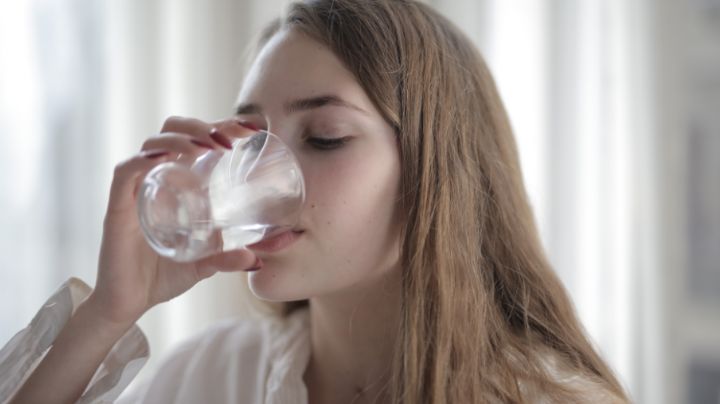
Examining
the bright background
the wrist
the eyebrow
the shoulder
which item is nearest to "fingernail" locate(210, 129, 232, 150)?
the eyebrow

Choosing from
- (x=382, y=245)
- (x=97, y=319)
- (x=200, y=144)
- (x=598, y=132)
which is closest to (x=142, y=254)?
(x=97, y=319)

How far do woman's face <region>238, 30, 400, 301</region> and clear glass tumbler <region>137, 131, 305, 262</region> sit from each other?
0.03 meters

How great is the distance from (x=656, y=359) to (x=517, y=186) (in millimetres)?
587

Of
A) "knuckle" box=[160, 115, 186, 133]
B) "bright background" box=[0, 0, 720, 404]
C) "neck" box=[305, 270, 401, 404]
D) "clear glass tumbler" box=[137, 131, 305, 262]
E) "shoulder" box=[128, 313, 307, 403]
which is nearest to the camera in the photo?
"clear glass tumbler" box=[137, 131, 305, 262]

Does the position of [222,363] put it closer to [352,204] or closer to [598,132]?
[352,204]

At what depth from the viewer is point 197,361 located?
1153mm

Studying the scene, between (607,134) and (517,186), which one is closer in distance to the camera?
(517,186)

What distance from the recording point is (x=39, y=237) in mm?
1276

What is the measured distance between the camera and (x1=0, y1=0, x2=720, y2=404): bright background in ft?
4.50

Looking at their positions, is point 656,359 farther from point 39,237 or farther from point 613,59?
point 39,237

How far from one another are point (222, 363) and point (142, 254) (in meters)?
0.34

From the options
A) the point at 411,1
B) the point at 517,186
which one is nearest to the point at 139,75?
the point at 411,1

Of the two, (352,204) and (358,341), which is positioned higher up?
(352,204)

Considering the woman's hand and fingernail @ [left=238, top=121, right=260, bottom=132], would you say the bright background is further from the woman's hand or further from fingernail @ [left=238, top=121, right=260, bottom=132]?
fingernail @ [left=238, top=121, right=260, bottom=132]
